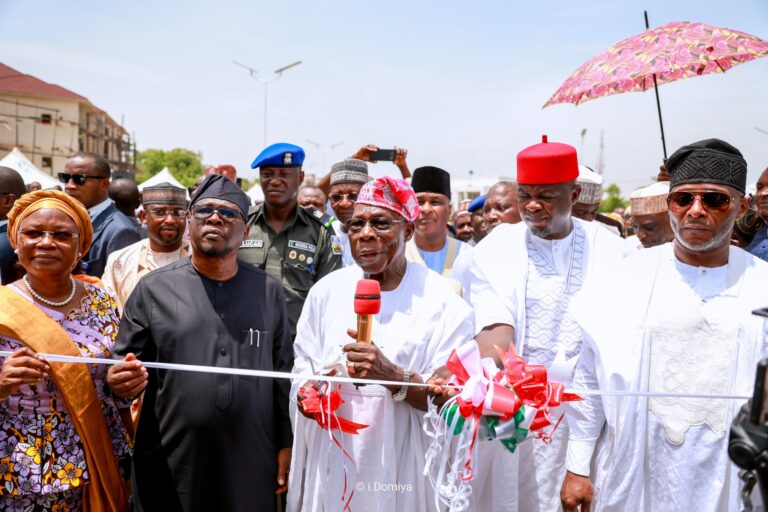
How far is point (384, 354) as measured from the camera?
120 inches

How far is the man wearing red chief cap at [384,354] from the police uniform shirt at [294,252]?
1195 millimetres

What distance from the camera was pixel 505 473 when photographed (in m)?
3.54

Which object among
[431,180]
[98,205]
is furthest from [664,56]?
[98,205]

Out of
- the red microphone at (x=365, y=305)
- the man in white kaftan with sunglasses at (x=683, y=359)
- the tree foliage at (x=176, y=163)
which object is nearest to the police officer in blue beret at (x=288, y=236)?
the red microphone at (x=365, y=305)

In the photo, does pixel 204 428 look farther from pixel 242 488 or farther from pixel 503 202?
pixel 503 202

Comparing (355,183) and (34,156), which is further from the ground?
(34,156)

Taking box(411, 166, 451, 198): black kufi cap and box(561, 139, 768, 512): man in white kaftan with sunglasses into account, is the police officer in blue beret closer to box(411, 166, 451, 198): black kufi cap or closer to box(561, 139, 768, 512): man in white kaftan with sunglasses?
box(411, 166, 451, 198): black kufi cap

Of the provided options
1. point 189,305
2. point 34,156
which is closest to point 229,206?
point 189,305

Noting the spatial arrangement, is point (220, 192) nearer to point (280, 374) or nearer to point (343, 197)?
point (280, 374)

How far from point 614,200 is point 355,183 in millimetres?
63638

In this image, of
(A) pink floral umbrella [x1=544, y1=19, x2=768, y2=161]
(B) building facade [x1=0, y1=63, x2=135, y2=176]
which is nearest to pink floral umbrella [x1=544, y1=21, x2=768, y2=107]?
(A) pink floral umbrella [x1=544, y1=19, x2=768, y2=161]

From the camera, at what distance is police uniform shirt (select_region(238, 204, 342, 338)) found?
4.56 m

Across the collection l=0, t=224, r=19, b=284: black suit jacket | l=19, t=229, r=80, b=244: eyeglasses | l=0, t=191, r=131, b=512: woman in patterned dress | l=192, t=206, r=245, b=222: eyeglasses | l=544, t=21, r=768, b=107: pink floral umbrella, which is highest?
l=544, t=21, r=768, b=107: pink floral umbrella

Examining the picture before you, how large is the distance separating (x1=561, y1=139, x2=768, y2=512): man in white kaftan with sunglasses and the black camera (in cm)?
131
